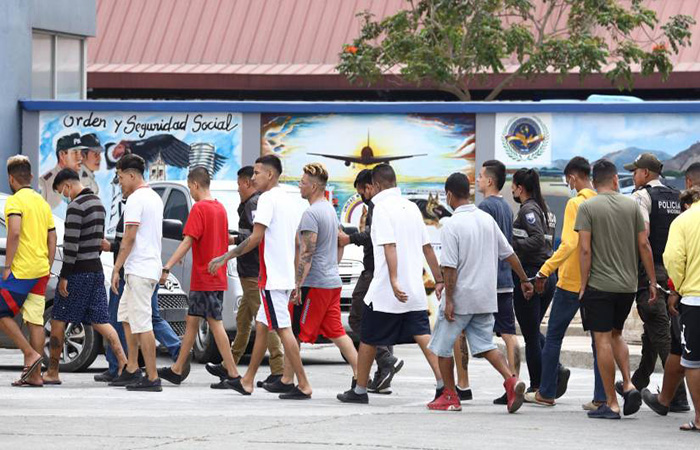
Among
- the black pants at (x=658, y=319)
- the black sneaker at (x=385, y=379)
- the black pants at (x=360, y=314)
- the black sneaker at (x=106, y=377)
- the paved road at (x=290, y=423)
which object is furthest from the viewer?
the black sneaker at (x=106, y=377)

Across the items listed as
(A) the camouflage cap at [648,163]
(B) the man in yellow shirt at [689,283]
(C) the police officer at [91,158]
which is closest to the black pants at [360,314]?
(A) the camouflage cap at [648,163]

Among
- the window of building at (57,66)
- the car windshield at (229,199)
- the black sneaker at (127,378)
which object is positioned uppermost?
the window of building at (57,66)

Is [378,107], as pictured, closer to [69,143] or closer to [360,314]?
[69,143]

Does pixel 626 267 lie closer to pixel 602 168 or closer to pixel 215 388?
pixel 602 168

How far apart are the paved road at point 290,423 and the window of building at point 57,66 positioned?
11702mm

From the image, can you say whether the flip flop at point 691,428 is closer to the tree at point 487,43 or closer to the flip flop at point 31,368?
the flip flop at point 31,368

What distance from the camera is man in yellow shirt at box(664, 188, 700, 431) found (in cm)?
1011

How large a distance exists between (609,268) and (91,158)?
11.8 metres

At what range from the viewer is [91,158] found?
21000mm

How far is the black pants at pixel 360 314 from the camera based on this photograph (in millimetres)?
12680

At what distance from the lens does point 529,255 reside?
11.9 meters

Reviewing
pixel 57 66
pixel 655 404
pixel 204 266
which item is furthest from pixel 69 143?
pixel 655 404

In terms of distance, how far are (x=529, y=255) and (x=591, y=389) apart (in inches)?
78.3

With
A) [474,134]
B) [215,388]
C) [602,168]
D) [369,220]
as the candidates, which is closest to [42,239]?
[215,388]
